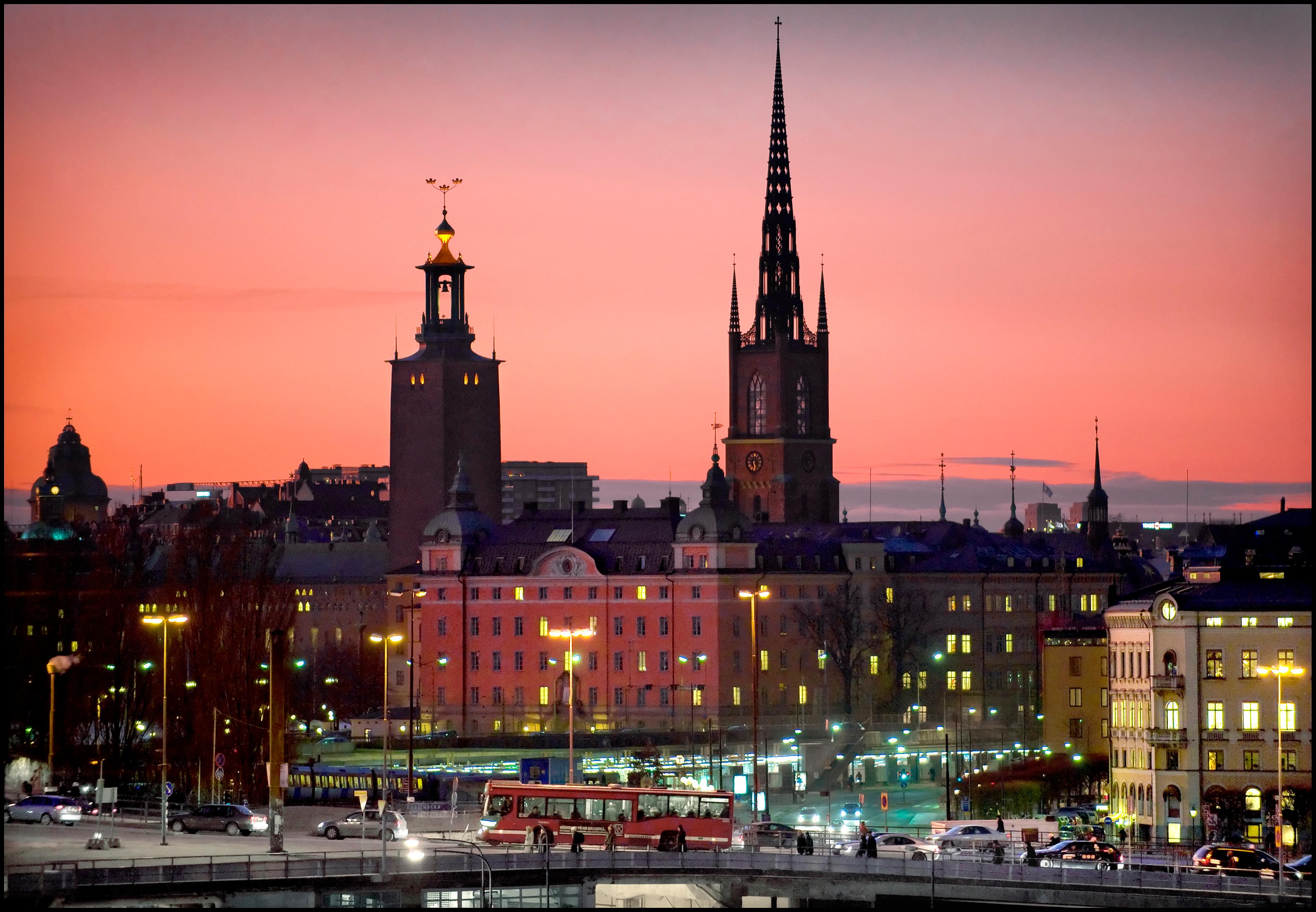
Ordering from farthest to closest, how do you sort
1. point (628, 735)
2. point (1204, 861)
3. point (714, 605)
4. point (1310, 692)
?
point (714, 605)
point (628, 735)
point (1310, 692)
point (1204, 861)

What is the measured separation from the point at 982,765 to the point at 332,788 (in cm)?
4369

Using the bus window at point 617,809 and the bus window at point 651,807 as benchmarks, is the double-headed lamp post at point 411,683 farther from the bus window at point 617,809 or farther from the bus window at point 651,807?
the bus window at point 651,807

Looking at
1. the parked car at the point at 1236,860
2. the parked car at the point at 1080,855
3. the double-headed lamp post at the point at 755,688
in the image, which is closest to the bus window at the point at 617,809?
the double-headed lamp post at the point at 755,688

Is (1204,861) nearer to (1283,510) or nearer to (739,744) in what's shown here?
(1283,510)

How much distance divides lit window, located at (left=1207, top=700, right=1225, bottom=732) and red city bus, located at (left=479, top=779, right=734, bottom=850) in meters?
29.8

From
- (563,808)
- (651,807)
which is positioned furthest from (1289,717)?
(563,808)

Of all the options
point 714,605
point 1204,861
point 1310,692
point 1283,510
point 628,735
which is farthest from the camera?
point 714,605

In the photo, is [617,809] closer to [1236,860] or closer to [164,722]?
[1236,860]

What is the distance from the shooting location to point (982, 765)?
6565 inches

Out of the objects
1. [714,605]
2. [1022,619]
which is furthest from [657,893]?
[1022,619]

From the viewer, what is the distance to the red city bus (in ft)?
335

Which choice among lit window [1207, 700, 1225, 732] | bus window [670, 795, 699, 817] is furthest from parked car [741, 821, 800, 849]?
lit window [1207, 700, 1225, 732]

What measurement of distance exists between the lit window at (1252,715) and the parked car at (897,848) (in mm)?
16374

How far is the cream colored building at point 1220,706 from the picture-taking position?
12638cm
